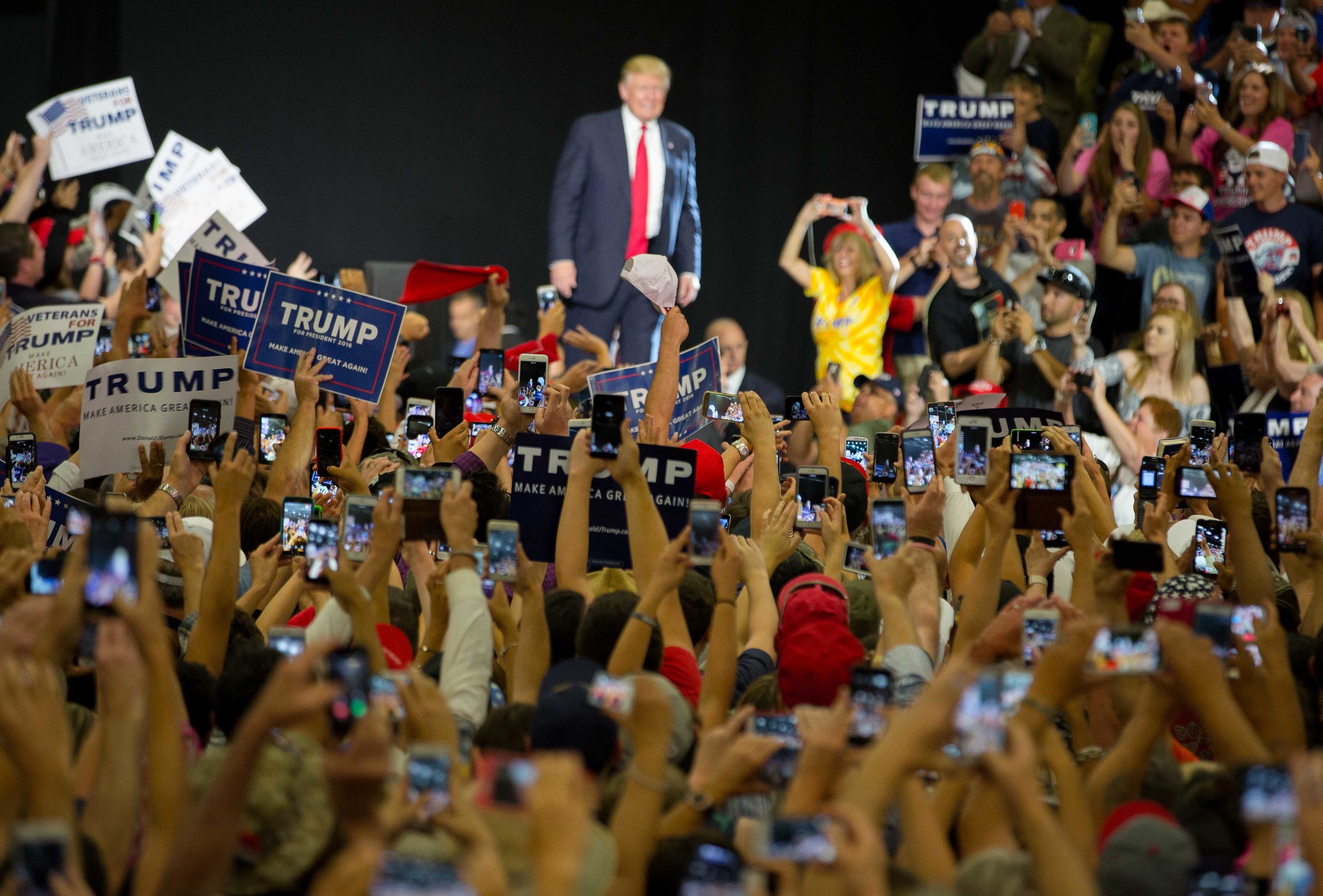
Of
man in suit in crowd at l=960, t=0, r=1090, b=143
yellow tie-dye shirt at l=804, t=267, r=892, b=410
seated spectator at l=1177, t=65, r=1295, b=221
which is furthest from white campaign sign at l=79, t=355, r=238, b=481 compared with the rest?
man in suit in crowd at l=960, t=0, r=1090, b=143

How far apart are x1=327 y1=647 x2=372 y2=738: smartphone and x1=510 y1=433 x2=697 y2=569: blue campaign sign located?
1437 mm

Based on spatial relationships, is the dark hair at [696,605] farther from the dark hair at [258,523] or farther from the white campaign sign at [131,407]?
the white campaign sign at [131,407]

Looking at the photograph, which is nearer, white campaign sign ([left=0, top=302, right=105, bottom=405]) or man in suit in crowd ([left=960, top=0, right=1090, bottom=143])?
white campaign sign ([left=0, top=302, right=105, bottom=405])

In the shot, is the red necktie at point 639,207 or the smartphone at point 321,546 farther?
the red necktie at point 639,207

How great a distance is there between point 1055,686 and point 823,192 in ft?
30.2

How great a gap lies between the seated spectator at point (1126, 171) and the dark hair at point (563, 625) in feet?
19.4

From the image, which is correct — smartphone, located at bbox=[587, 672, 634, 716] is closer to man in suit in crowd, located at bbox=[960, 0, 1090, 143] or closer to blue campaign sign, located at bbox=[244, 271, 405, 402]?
blue campaign sign, located at bbox=[244, 271, 405, 402]

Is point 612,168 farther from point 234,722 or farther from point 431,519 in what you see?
point 234,722

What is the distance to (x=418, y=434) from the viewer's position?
5090mm

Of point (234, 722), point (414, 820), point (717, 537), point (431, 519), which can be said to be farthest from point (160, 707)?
point (717, 537)

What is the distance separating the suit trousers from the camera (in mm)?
7902

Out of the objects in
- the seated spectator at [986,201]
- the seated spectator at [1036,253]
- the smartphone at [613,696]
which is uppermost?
the seated spectator at [986,201]

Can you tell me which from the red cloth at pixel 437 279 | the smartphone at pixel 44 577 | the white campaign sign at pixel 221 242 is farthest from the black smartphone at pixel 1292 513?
the white campaign sign at pixel 221 242

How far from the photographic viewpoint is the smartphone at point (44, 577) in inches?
108
